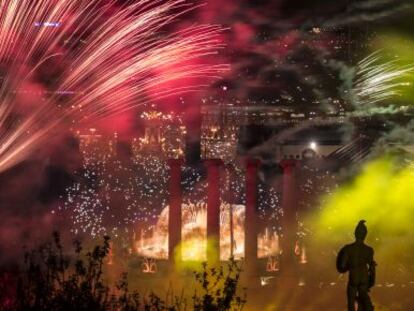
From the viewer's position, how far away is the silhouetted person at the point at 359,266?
13414mm

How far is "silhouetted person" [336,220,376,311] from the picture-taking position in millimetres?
13414

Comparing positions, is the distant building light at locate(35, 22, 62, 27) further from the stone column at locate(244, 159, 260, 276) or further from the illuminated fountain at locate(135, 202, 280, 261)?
the illuminated fountain at locate(135, 202, 280, 261)

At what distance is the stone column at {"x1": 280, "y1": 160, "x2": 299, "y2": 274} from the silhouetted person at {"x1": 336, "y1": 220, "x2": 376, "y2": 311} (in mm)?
12639

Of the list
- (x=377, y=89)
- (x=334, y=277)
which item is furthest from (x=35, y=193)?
(x=377, y=89)

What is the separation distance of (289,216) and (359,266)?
43.9 feet

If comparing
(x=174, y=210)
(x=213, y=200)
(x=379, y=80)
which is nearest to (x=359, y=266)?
(x=213, y=200)

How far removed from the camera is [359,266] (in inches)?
528

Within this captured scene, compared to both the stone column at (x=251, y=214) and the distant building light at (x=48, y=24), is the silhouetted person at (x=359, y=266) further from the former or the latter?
the stone column at (x=251, y=214)

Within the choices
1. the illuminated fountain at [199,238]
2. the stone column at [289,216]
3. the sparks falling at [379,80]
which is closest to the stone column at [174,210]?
the illuminated fountain at [199,238]

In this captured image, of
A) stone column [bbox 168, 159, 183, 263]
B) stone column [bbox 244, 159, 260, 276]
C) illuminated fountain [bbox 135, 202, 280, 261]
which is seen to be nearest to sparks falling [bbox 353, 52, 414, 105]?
illuminated fountain [bbox 135, 202, 280, 261]

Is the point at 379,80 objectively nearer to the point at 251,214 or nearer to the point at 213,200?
the point at 251,214

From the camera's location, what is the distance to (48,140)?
33.1 metres

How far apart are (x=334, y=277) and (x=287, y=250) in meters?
2.76

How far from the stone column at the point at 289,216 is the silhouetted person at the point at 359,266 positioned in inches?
498
